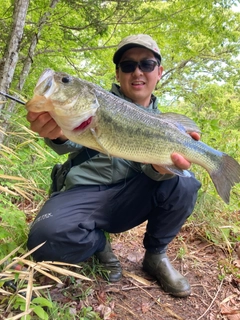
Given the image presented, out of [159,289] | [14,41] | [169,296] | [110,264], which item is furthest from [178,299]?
[14,41]

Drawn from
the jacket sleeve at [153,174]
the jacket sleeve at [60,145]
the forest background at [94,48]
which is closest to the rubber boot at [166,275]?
the jacket sleeve at [153,174]

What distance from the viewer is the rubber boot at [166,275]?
8.36ft

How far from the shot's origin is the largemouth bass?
1763mm

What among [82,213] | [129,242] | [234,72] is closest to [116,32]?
[129,242]

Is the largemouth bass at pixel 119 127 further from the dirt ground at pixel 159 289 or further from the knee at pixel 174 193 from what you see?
the dirt ground at pixel 159 289

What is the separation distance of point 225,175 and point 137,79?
3.68 ft

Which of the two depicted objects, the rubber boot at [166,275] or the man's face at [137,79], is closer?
the rubber boot at [166,275]

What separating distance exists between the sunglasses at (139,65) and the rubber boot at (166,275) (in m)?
1.61

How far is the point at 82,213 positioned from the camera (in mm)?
2375

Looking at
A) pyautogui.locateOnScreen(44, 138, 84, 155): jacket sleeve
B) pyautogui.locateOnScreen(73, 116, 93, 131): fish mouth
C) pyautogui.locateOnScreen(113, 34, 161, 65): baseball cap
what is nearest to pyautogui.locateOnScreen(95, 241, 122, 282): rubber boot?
pyautogui.locateOnScreen(44, 138, 84, 155): jacket sleeve

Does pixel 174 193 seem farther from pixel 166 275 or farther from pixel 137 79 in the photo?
pixel 137 79

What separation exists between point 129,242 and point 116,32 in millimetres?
3961

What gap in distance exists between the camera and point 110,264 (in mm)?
2619

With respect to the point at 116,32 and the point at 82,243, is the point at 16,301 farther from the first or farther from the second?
the point at 116,32
